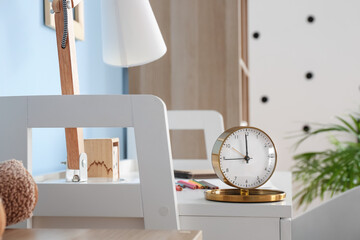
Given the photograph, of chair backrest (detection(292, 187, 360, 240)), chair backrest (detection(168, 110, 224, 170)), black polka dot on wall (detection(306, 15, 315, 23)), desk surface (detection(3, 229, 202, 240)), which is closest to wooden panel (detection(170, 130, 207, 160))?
chair backrest (detection(168, 110, 224, 170))

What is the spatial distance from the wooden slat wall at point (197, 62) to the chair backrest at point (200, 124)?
0.25m

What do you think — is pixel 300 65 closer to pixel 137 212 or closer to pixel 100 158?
pixel 100 158

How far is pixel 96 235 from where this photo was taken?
613mm

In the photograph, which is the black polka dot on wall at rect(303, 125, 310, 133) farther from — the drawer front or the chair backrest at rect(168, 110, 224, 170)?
the drawer front

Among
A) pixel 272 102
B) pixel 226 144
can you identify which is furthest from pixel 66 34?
pixel 272 102

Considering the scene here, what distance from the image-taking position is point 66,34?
1103mm

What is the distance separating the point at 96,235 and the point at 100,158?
0.75 meters

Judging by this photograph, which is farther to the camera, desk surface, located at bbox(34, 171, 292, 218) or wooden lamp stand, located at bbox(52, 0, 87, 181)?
wooden lamp stand, located at bbox(52, 0, 87, 181)

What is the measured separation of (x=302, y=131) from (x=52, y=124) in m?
2.91

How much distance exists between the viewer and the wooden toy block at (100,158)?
1339 millimetres

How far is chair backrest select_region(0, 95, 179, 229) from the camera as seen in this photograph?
927mm

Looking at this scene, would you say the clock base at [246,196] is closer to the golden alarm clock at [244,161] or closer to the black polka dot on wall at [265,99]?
the golden alarm clock at [244,161]

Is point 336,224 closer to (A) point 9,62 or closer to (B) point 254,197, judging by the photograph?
(B) point 254,197

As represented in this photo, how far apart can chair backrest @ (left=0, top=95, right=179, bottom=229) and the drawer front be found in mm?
64
